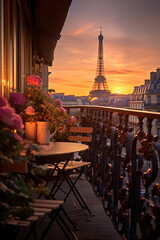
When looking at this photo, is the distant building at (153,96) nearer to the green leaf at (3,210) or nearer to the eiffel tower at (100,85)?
the eiffel tower at (100,85)

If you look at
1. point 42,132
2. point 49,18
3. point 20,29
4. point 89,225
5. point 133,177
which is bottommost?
point 89,225

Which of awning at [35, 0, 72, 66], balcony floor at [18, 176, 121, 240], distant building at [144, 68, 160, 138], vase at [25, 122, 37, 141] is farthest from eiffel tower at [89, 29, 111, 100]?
vase at [25, 122, 37, 141]

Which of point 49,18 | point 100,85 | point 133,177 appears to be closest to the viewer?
point 133,177

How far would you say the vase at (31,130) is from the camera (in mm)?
2781

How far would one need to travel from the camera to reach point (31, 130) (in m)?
2.79

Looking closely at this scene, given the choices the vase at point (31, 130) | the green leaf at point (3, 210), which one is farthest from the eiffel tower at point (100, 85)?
the green leaf at point (3, 210)

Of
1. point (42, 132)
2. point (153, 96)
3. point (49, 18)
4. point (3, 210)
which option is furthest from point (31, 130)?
point (153, 96)

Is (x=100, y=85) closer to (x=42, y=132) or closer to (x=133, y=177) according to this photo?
(x=42, y=132)

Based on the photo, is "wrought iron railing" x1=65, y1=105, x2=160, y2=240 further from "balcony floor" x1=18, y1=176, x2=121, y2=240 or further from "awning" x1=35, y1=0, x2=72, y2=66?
"awning" x1=35, y1=0, x2=72, y2=66

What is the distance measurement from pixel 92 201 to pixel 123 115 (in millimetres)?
1676

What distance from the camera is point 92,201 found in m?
3.77

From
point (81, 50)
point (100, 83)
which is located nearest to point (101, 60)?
point (100, 83)

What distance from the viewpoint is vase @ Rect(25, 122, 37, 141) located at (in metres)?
2.78

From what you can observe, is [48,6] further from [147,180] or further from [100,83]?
[100,83]
